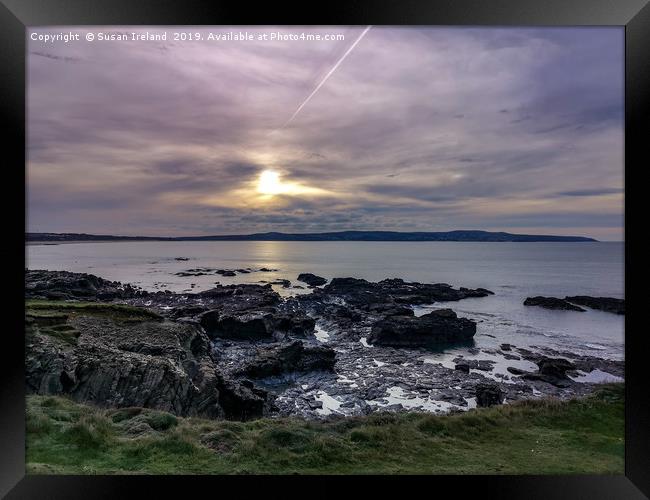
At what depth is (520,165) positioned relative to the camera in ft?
18.1

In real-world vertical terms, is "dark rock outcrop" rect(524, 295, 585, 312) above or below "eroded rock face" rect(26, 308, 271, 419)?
above

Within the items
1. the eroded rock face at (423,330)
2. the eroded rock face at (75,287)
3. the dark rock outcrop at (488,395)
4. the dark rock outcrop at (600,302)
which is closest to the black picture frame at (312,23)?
the dark rock outcrop at (600,302)

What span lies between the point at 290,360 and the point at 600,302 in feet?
21.9

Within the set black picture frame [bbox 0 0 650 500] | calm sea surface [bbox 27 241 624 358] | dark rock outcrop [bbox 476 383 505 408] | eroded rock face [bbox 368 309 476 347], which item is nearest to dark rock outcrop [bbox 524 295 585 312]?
calm sea surface [bbox 27 241 624 358]

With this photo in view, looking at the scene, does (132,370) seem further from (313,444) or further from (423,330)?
(423,330)

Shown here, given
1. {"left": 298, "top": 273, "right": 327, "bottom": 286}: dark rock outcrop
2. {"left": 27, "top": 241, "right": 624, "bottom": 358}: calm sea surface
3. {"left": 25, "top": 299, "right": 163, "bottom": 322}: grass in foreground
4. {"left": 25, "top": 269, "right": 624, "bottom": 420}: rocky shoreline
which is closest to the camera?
{"left": 25, "top": 269, "right": 624, "bottom": 420}: rocky shoreline

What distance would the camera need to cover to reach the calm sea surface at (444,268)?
20.0ft

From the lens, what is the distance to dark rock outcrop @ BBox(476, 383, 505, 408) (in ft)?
19.5

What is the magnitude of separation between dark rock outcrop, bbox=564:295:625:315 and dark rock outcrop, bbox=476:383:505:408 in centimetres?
250

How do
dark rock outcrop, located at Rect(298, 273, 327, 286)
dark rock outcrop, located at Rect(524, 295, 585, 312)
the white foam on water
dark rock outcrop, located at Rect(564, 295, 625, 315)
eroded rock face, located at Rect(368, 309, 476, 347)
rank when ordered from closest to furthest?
dark rock outcrop, located at Rect(564, 295, 625, 315) < the white foam on water < dark rock outcrop, located at Rect(524, 295, 585, 312) < eroded rock face, located at Rect(368, 309, 476, 347) < dark rock outcrop, located at Rect(298, 273, 327, 286)

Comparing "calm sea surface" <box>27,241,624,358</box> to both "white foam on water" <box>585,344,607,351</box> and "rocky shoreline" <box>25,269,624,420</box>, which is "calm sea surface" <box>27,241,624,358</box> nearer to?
"white foam on water" <box>585,344,607,351</box>

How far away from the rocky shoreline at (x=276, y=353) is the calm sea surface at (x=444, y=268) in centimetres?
29

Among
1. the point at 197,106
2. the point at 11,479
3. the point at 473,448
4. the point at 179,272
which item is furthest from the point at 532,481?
the point at 179,272

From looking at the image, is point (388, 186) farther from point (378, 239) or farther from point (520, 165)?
point (520, 165)
